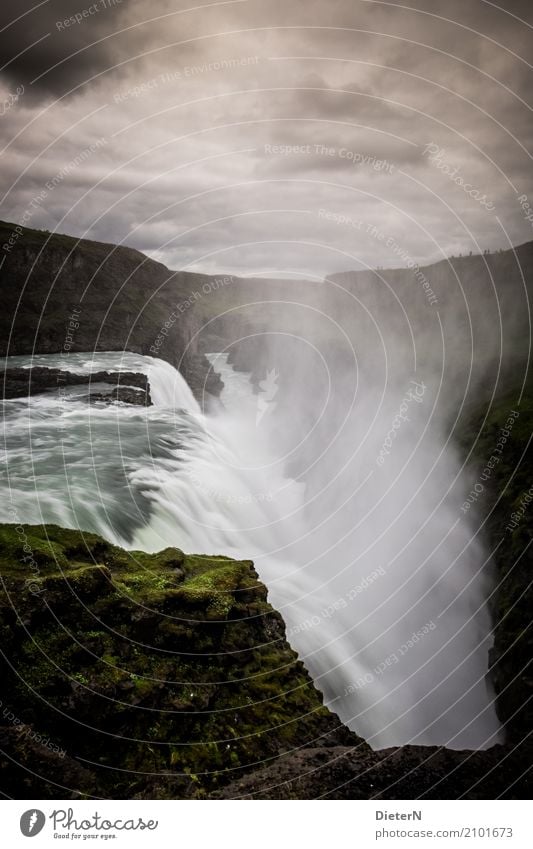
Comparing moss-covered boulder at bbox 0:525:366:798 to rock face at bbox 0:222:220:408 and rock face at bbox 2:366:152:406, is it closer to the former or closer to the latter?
rock face at bbox 2:366:152:406

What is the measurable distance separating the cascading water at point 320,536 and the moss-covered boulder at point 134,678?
14.6 ft

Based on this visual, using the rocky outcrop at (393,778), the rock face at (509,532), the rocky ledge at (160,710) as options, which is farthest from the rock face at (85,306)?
the rocky outcrop at (393,778)

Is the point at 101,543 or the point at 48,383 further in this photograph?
the point at 48,383

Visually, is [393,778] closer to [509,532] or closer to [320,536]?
[509,532]

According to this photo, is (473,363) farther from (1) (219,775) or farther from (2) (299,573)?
(1) (219,775)

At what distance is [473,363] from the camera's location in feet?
103

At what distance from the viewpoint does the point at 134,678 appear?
28.1 ft

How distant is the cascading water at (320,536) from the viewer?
1623 cm

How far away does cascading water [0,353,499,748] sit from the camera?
53.3 ft

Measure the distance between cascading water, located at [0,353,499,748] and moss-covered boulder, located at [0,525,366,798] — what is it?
4.45 meters

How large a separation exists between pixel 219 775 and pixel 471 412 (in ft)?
79.0

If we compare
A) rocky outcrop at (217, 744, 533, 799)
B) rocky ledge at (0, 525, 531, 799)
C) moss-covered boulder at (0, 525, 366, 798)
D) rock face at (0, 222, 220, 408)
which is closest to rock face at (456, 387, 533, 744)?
rocky outcrop at (217, 744, 533, 799)

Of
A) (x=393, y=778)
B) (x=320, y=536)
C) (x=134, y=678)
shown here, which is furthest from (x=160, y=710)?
(x=320, y=536)
